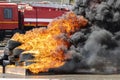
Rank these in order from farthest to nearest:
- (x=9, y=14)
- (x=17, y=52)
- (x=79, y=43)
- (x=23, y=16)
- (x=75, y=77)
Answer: (x=23, y=16), (x=9, y=14), (x=17, y=52), (x=79, y=43), (x=75, y=77)

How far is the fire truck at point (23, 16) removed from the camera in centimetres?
3844

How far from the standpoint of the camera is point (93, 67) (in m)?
17.9

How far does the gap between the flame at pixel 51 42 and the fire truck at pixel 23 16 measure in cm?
1920

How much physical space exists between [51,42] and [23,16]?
859 inches

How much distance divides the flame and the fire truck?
1920cm

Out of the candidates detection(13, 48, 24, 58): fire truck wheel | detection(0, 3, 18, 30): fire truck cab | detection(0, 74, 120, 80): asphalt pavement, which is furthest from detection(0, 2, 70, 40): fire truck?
detection(0, 74, 120, 80): asphalt pavement

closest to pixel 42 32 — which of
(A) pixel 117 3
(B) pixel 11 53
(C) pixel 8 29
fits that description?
(B) pixel 11 53

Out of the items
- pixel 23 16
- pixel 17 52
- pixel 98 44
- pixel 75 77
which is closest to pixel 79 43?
pixel 98 44

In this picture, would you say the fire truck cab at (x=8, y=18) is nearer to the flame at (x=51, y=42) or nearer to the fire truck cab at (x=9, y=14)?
the fire truck cab at (x=9, y=14)

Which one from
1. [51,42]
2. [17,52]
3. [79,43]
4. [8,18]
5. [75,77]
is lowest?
[8,18]

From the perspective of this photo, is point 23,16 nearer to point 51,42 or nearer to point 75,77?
point 51,42

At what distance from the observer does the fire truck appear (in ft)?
126

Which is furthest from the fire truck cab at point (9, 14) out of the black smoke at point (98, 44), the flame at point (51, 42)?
the black smoke at point (98, 44)

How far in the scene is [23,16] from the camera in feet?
129
